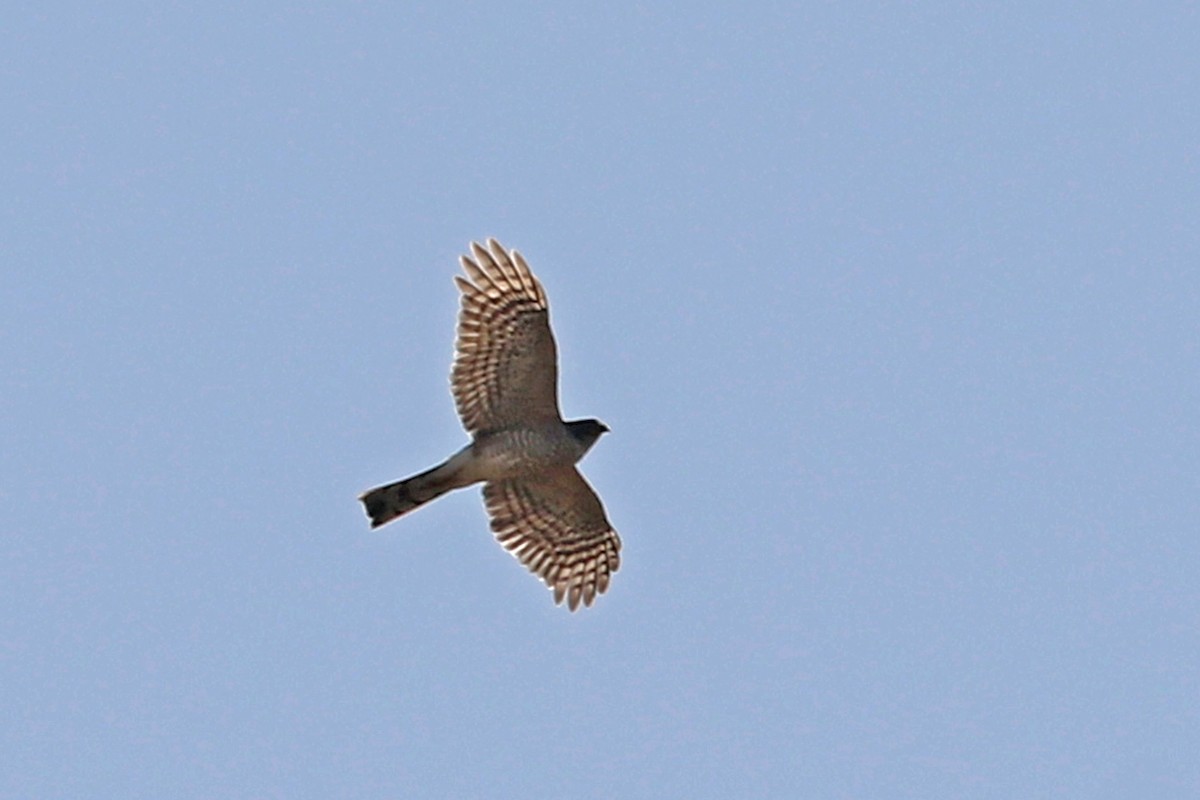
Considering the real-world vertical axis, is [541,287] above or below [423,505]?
above

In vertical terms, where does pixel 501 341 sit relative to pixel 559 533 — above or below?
above

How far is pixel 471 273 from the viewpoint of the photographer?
21.5m

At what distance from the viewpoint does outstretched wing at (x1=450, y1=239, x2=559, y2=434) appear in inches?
843

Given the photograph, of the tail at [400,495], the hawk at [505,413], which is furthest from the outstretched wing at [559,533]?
the tail at [400,495]

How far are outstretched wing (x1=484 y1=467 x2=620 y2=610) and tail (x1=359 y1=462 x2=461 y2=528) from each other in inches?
38.3

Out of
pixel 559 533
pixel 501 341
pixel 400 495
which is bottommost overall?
pixel 400 495

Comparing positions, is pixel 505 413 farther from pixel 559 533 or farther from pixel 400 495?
pixel 559 533

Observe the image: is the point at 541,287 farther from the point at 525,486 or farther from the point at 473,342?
the point at 525,486

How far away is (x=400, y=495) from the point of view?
21.7m

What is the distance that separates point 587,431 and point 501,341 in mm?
1195

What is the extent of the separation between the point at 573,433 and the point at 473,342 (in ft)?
4.15

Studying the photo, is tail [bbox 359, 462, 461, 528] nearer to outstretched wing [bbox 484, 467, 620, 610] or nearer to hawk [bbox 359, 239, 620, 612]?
hawk [bbox 359, 239, 620, 612]

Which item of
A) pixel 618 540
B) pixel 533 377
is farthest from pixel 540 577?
pixel 533 377

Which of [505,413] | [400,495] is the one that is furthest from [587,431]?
[400,495]
